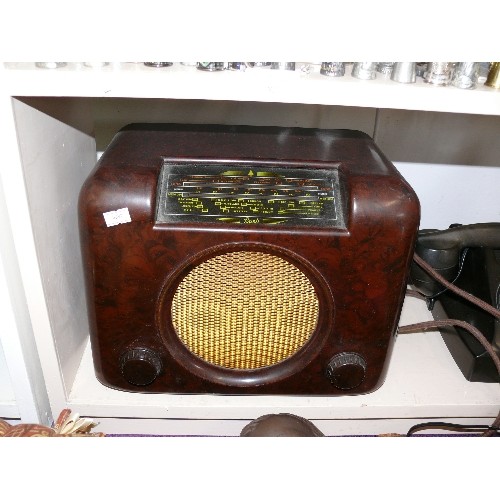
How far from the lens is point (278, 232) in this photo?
0.60 meters

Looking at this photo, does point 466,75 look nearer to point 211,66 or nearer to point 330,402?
point 211,66

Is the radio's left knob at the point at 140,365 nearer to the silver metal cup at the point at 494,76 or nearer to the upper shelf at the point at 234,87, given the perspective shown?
the upper shelf at the point at 234,87

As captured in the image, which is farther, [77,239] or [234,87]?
[77,239]

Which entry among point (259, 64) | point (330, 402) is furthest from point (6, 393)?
point (259, 64)

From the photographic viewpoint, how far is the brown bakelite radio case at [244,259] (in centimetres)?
60

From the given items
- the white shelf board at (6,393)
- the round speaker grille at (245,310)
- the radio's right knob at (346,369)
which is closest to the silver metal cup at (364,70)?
the round speaker grille at (245,310)

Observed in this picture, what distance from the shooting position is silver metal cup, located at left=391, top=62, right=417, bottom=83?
1.78ft

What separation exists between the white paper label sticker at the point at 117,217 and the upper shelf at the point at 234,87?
0.40ft

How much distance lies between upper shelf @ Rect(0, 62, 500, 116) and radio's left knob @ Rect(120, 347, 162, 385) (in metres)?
0.31

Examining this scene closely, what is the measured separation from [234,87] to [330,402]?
45cm

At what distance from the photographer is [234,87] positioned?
52cm
